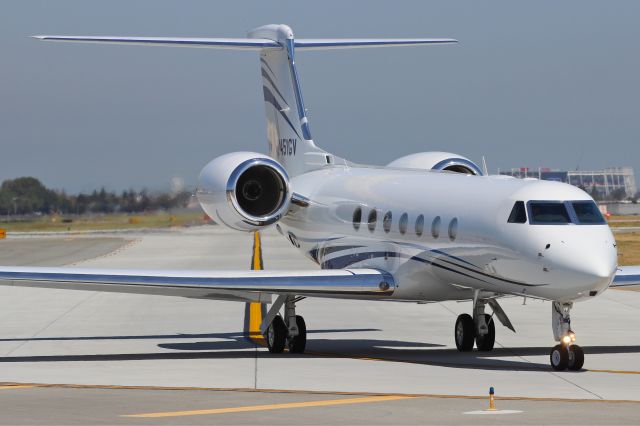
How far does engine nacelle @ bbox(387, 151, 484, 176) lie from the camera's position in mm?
26672

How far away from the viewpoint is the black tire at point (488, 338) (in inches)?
873

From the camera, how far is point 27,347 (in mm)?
22922

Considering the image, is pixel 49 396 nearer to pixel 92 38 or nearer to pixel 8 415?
pixel 8 415

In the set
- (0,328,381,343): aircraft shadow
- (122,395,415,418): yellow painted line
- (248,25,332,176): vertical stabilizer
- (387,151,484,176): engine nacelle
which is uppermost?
(248,25,332,176): vertical stabilizer

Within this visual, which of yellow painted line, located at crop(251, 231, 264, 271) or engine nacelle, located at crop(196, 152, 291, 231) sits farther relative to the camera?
yellow painted line, located at crop(251, 231, 264, 271)

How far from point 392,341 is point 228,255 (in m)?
38.5

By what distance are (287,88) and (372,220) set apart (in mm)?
6920

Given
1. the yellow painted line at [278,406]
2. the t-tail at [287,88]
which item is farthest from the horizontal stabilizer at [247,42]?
the yellow painted line at [278,406]

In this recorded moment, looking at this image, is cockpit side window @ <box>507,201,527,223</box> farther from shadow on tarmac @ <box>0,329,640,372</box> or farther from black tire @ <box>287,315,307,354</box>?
black tire @ <box>287,315,307,354</box>

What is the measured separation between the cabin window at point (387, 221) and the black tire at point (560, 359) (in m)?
4.91

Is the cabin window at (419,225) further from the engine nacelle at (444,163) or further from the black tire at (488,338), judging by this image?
the engine nacelle at (444,163)

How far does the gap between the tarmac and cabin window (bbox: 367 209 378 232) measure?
2204mm

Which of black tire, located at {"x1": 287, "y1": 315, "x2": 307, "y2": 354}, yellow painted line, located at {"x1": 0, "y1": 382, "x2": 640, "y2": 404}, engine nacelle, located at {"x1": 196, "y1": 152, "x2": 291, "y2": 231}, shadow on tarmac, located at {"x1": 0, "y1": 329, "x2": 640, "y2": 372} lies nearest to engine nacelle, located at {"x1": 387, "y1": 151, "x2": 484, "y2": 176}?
engine nacelle, located at {"x1": 196, "y1": 152, "x2": 291, "y2": 231}

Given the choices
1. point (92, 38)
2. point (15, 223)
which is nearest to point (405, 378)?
point (92, 38)
